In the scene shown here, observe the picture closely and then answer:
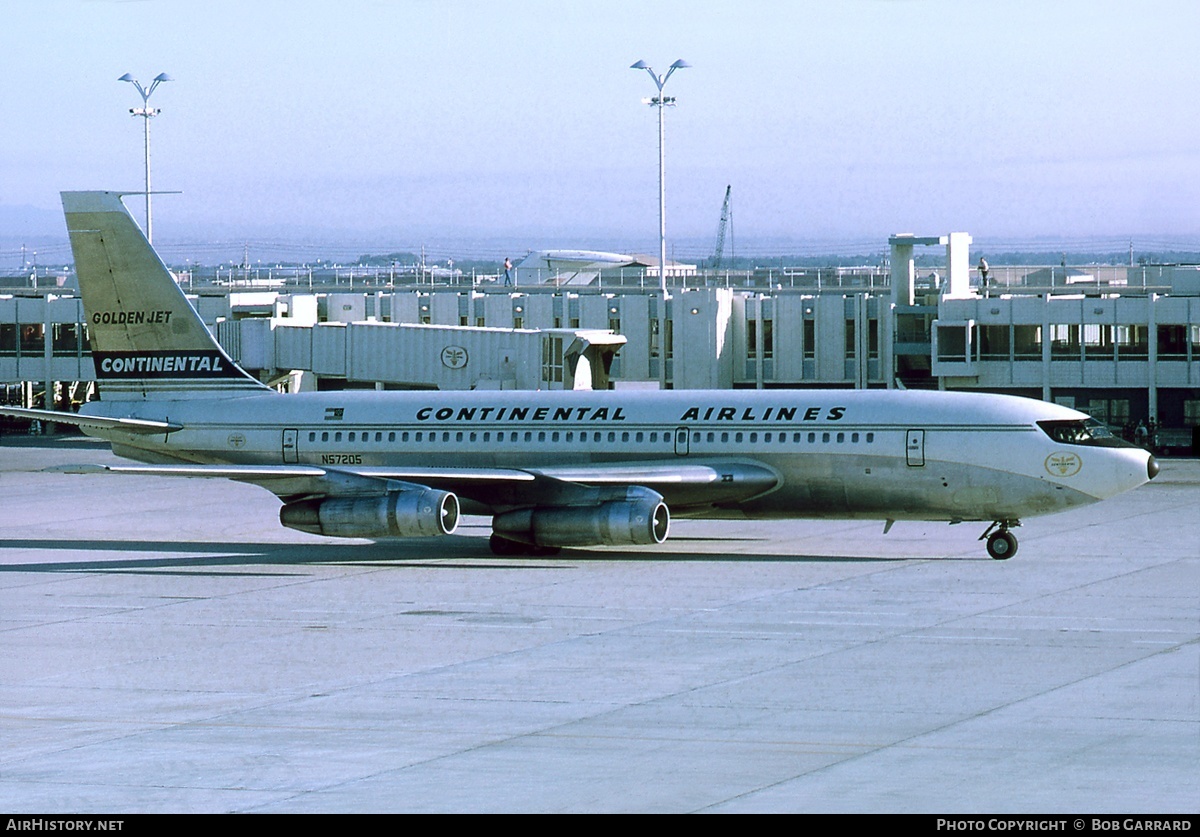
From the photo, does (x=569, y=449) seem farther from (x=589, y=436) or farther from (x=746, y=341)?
(x=746, y=341)

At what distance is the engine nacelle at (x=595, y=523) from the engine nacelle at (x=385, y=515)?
1.74 m

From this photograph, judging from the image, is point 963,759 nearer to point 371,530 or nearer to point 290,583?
point 290,583

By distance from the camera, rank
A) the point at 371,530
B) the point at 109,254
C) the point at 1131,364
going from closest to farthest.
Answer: the point at 371,530
the point at 109,254
the point at 1131,364

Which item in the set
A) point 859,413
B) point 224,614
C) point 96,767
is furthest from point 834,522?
point 96,767

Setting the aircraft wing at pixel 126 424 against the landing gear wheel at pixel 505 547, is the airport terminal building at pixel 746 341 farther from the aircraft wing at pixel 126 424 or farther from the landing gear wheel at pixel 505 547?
the landing gear wheel at pixel 505 547

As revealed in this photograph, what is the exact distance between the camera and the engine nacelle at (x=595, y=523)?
43969 millimetres

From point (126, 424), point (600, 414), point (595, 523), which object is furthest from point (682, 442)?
point (126, 424)

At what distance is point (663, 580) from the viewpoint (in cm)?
4109

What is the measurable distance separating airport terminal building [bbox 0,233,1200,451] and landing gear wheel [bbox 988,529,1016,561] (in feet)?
120

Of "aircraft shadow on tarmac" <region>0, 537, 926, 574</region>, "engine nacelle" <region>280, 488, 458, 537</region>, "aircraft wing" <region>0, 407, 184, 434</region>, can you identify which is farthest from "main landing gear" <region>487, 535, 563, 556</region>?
"aircraft wing" <region>0, 407, 184, 434</region>

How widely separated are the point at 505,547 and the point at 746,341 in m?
45.9

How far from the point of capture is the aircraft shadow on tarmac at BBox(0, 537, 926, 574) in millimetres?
44719

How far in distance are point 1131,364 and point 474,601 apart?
179 ft

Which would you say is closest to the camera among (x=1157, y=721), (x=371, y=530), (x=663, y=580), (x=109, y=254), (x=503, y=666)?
(x=1157, y=721)
